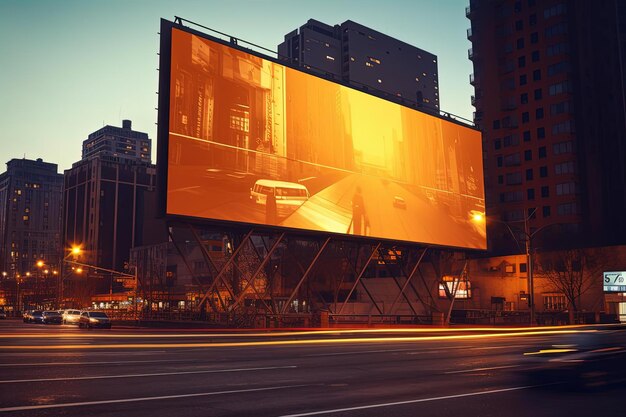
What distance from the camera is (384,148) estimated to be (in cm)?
→ 5041

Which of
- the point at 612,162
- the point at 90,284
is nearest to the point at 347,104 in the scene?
the point at 612,162

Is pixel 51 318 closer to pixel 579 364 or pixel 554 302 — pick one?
pixel 554 302

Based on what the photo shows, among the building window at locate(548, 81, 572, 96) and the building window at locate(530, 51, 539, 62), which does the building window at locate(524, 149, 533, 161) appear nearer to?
the building window at locate(548, 81, 572, 96)

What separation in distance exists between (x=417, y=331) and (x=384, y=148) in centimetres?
1667

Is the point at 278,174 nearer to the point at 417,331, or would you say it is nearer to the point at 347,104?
the point at 347,104

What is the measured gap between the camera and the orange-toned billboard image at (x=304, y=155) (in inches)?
1513

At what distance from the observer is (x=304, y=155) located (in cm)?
4422

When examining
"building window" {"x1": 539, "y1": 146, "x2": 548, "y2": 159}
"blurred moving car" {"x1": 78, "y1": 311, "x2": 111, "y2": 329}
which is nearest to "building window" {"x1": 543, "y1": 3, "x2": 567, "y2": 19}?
"building window" {"x1": 539, "y1": 146, "x2": 548, "y2": 159}

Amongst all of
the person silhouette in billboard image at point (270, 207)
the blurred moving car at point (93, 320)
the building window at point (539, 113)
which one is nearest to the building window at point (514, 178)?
the building window at point (539, 113)

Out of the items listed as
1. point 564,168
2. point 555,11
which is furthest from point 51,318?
point 555,11

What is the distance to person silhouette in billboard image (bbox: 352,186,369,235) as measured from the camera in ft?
155

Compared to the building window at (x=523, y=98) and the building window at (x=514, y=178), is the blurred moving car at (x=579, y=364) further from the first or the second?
the building window at (x=523, y=98)

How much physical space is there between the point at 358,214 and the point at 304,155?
6.61m

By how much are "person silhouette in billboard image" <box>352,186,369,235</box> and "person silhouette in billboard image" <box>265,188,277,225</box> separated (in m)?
7.40
